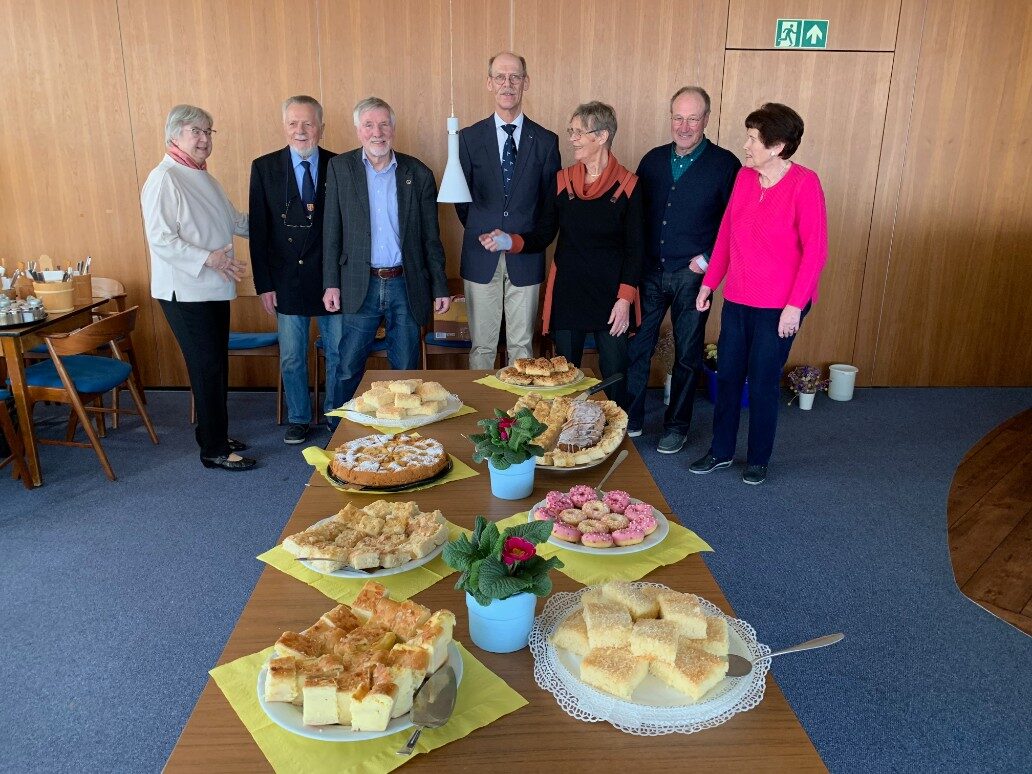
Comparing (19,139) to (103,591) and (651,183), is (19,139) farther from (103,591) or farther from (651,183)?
(651,183)

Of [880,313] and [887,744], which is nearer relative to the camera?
[887,744]

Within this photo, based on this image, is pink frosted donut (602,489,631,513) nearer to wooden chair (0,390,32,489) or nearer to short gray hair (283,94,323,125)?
short gray hair (283,94,323,125)

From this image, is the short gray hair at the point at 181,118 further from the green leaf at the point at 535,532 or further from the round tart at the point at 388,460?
the green leaf at the point at 535,532

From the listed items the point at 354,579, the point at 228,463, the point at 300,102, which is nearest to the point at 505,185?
the point at 300,102

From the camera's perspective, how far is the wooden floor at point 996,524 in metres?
2.73

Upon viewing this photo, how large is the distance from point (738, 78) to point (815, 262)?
2038mm

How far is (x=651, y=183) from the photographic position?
12.2ft

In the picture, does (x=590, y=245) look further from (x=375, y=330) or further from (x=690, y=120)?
(x=375, y=330)

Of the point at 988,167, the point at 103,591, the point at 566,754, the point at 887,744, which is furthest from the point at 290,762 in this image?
the point at 988,167

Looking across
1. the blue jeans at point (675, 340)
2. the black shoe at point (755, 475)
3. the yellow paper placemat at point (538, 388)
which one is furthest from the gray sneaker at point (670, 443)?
the yellow paper placemat at point (538, 388)

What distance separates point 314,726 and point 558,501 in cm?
71

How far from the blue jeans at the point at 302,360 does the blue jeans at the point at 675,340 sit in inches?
58.9

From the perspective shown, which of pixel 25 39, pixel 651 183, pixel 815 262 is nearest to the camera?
pixel 815 262

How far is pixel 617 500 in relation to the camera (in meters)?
1.57
